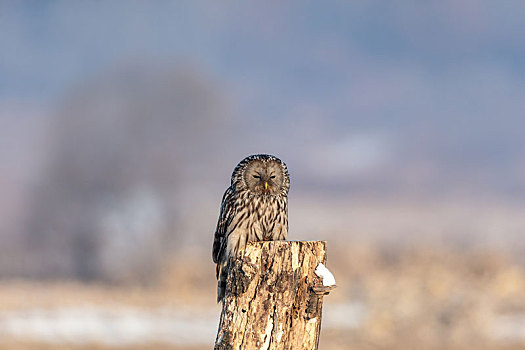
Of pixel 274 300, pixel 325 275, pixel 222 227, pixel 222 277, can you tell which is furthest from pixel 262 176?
pixel 274 300

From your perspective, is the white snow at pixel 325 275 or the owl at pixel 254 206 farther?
the owl at pixel 254 206

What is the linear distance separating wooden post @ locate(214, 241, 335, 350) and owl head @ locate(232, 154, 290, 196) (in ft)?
6.90

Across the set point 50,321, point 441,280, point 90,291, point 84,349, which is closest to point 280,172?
point 84,349

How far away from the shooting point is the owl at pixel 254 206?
7031 millimetres

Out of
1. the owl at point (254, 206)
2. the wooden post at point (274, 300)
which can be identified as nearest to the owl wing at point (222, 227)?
the owl at point (254, 206)

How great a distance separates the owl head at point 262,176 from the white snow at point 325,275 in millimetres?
2142

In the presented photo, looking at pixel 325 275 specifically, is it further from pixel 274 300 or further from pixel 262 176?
pixel 262 176

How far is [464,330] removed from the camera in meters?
14.9

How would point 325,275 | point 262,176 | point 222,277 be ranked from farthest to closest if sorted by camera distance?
1. point 262,176
2. point 222,277
3. point 325,275

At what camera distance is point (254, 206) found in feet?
23.5

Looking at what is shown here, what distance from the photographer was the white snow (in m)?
4.97

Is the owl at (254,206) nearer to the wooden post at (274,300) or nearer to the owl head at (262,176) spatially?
the owl head at (262,176)

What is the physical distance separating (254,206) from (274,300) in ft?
7.78

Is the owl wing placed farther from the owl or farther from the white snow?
the white snow
